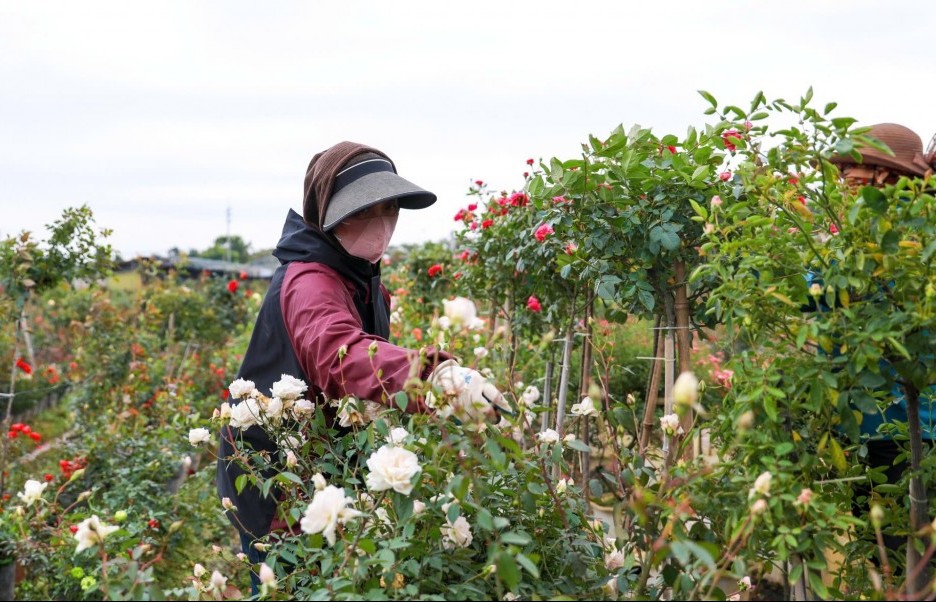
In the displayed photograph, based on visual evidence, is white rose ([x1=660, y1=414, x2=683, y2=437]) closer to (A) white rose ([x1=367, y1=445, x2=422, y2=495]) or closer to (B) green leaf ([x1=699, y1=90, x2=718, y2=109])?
(A) white rose ([x1=367, y1=445, x2=422, y2=495])

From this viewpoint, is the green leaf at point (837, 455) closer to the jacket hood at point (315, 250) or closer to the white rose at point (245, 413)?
the white rose at point (245, 413)

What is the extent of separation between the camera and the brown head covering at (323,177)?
1846 mm

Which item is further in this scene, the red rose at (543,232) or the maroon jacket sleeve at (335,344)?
the red rose at (543,232)

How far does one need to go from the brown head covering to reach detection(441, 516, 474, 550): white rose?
94 centimetres

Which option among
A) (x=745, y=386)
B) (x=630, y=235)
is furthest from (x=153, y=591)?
(x=630, y=235)

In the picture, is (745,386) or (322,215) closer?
(745,386)

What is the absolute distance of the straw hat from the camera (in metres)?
1.87

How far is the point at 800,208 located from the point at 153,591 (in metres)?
1.12

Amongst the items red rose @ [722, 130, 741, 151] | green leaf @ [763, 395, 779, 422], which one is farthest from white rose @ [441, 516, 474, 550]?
red rose @ [722, 130, 741, 151]

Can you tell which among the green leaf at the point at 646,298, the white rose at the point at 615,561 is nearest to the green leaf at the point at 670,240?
the green leaf at the point at 646,298

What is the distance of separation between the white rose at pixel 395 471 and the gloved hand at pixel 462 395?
10 cm

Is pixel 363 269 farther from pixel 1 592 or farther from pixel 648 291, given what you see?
pixel 1 592

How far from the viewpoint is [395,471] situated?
105cm

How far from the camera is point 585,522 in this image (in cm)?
137
